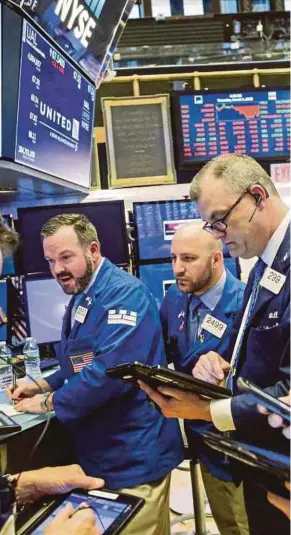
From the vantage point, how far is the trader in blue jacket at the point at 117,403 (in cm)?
205

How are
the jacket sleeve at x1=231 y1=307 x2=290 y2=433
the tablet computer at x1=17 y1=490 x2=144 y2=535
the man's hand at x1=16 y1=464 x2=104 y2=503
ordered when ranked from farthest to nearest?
the man's hand at x1=16 y1=464 x2=104 y2=503
the tablet computer at x1=17 y1=490 x2=144 y2=535
the jacket sleeve at x1=231 y1=307 x2=290 y2=433

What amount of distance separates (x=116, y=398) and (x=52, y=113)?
1.35 m

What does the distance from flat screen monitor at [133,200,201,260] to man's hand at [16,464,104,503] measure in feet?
5.85

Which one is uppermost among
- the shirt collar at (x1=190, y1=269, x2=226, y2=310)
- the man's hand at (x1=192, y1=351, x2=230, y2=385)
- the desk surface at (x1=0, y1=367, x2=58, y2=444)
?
the shirt collar at (x1=190, y1=269, x2=226, y2=310)

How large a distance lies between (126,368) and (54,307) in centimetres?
181

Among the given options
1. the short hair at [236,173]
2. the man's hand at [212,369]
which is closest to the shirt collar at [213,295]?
the man's hand at [212,369]

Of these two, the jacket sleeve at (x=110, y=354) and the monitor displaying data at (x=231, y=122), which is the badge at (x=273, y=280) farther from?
the monitor displaying data at (x=231, y=122)

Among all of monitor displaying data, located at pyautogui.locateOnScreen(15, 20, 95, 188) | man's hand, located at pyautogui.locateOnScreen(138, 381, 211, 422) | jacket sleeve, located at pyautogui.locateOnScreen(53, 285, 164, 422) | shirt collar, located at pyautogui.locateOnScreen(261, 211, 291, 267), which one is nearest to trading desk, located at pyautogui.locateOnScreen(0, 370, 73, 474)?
jacket sleeve, located at pyautogui.locateOnScreen(53, 285, 164, 422)

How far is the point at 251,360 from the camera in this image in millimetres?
1432

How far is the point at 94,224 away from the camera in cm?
316

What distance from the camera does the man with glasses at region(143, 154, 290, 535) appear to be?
51.3 inches

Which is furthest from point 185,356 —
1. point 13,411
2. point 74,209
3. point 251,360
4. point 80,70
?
point 80,70

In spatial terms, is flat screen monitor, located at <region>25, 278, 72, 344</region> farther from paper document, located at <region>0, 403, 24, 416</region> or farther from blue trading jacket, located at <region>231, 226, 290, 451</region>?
blue trading jacket, located at <region>231, 226, 290, 451</region>

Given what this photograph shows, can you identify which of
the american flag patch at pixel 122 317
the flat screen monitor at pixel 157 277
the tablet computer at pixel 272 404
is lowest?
the tablet computer at pixel 272 404
